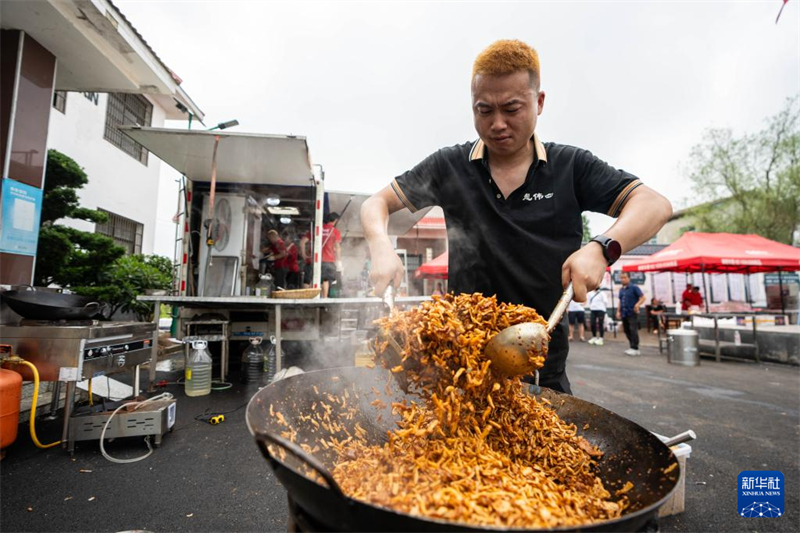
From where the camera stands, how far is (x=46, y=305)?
3658 millimetres

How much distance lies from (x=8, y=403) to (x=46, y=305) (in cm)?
90

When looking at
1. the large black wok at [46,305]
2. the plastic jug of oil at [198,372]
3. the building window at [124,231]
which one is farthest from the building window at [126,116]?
the large black wok at [46,305]

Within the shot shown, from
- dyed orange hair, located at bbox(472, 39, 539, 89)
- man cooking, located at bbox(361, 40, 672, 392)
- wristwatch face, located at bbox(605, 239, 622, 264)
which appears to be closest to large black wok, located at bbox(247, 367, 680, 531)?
man cooking, located at bbox(361, 40, 672, 392)

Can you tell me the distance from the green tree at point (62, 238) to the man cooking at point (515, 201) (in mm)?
8512

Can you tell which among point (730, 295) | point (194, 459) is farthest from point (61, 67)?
point (730, 295)

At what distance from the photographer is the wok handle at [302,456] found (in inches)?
31.0

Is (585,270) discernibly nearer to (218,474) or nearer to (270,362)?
(218,474)

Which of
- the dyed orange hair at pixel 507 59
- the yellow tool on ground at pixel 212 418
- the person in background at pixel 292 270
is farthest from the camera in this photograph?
the person in background at pixel 292 270

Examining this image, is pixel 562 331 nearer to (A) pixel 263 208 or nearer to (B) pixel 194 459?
(B) pixel 194 459

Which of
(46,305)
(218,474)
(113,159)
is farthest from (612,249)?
(113,159)

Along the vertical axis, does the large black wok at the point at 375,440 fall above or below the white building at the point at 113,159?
below

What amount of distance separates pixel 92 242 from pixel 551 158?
10.2 metres

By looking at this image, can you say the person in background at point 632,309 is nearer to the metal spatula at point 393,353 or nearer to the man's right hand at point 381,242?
the man's right hand at point 381,242

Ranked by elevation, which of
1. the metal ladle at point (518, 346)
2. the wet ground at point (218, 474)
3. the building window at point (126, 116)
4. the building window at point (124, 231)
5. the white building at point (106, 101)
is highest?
the building window at point (126, 116)
